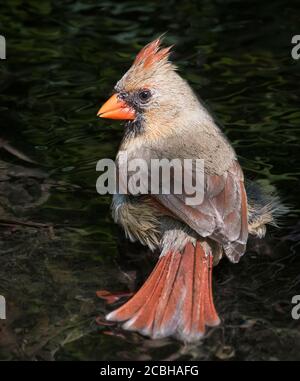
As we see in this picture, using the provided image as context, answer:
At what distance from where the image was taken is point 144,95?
A: 4766 millimetres

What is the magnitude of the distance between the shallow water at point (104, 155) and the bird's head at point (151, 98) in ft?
1.75

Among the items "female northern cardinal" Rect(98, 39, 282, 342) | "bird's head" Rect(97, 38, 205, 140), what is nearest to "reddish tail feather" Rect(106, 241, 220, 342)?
"female northern cardinal" Rect(98, 39, 282, 342)

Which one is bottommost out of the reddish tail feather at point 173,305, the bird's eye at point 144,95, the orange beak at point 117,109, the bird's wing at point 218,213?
the reddish tail feather at point 173,305

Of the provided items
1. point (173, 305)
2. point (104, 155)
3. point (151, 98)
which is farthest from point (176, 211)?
point (104, 155)

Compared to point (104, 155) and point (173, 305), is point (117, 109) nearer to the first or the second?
point (104, 155)

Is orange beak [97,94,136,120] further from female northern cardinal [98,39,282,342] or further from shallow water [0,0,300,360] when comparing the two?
shallow water [0,0,300,360]

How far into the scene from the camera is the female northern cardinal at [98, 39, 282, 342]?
3.78m

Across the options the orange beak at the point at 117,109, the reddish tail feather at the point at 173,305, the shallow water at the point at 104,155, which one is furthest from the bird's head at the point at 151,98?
the reddish tail feather at the point at 173,305

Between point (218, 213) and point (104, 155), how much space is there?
1.41 meters

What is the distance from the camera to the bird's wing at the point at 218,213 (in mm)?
4051

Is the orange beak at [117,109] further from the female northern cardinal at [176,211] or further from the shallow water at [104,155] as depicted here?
the shallow water at [104,155]

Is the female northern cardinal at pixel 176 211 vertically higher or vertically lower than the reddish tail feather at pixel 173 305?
higher

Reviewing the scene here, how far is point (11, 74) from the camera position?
630 centimetres
